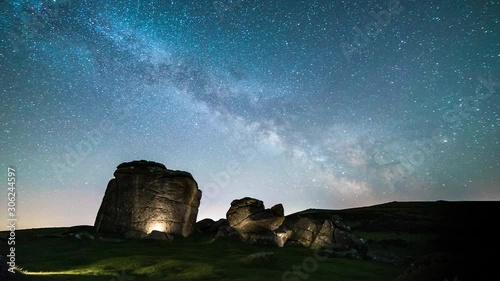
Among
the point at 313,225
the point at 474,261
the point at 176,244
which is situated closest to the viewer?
the point at 474,261

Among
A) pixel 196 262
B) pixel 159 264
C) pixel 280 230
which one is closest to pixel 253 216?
pixel 280 230

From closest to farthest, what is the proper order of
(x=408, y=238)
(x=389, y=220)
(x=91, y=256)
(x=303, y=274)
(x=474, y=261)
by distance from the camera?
1. (x=474, y=261)
2. (x=303, y=274)
3. (x=91, y=256)
4. (x=408, y=238)
5. (x=389, y=220)

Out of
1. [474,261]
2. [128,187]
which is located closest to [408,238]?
[128,187]

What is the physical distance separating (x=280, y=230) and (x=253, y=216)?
6.78m

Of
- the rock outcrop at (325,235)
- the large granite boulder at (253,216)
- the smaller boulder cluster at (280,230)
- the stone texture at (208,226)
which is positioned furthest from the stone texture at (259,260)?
the stone texture at (208,226)

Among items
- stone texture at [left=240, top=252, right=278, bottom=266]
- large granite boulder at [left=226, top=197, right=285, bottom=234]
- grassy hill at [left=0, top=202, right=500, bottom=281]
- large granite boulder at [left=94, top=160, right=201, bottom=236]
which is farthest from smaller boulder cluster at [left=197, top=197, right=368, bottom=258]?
stone texture at [left=240, top=252, right=278, bottom=266]

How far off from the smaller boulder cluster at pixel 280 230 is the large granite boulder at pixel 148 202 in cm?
527

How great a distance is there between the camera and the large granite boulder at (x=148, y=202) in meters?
50.0

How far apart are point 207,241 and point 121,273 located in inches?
774

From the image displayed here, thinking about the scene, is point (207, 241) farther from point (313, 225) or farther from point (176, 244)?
point (313, 225)

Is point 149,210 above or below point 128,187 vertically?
below

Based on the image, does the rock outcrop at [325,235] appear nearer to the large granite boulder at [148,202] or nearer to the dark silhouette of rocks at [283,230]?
the dark silhouette of rocks at [283,230]

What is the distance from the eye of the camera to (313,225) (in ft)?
164

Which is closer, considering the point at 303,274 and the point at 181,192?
the point at 303,274
